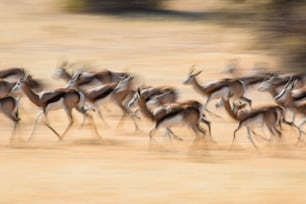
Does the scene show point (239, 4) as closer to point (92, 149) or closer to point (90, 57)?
point (90, 57)

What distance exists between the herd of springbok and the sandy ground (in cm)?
Answer: 35

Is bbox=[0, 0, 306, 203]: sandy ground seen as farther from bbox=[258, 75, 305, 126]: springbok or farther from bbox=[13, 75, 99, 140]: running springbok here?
bbox=[258, 75, 305, 126]: springbok

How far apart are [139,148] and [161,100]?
2111mm

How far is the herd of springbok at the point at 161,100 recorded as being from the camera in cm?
1527

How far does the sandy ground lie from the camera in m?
11.1

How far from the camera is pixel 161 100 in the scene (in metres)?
17.2

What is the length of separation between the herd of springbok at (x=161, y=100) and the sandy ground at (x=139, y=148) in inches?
13.7

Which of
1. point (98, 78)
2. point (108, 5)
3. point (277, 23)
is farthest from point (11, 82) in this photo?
point (108, 5)

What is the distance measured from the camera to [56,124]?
17812 millimetres

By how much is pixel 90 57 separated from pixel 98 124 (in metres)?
7.64

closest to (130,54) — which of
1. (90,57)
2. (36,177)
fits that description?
(90,57)

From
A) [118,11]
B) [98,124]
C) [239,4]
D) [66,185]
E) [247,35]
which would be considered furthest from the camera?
[118,11]

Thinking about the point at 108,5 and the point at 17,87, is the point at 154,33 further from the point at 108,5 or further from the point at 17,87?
the point at 17,87

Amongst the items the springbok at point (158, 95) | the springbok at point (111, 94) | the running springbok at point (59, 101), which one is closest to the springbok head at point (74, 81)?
the springbok at point (111, 94)
